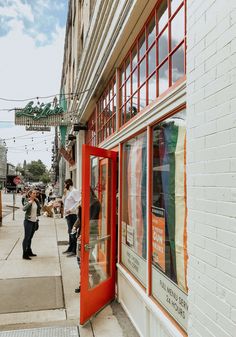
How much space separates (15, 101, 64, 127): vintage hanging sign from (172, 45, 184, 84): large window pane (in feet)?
28.1

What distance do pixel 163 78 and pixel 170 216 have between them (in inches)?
60.2

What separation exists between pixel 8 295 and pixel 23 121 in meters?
7.23

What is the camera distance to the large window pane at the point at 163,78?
3568mm

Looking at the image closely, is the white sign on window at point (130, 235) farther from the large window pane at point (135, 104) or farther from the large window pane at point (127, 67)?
the large window pane at point (127, 67)

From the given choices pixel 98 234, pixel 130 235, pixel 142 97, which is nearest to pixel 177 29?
pixel 142 97

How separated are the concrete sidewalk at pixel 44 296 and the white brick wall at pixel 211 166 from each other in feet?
6.94

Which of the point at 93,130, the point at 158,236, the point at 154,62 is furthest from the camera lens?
the point at 93,130

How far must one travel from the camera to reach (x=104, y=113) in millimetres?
7410

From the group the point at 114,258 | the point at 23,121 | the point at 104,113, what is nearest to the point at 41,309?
the point at 114,258

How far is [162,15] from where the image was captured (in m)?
3.80

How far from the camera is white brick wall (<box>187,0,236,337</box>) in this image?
2049 mm

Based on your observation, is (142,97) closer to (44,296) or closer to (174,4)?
(174,4)

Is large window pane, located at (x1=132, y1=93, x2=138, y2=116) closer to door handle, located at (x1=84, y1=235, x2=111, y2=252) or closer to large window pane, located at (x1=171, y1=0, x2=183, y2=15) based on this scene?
large window pane, located at (x1=171, y1=0, x2=183, y2=15)

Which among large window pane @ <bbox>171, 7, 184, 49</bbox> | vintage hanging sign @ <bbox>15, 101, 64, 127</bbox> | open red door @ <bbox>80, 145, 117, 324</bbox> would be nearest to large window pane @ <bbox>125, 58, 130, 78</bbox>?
open red door @ <bbox>80, 145, 117, 324</bbox>
